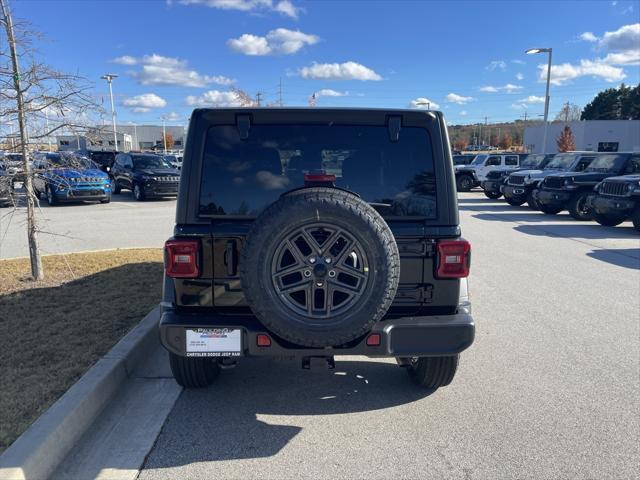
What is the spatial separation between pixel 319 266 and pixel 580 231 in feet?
38.7

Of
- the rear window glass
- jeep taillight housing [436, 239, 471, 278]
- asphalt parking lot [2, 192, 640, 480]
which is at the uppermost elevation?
the rear window glass

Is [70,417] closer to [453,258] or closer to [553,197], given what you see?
[453,258]

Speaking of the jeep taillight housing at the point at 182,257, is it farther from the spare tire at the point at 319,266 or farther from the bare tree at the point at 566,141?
the bare tree at the point at 566,141

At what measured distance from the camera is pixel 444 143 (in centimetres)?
319

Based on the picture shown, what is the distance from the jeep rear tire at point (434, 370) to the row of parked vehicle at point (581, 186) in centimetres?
1069

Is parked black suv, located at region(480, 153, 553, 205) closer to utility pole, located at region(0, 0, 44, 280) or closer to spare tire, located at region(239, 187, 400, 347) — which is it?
utility pole, located at region(0, 0, 44, 280)

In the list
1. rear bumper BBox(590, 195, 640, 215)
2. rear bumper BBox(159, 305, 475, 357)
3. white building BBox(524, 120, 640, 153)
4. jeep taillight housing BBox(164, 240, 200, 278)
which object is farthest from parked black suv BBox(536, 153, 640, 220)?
white building BBox(524, 120, 640, 153)

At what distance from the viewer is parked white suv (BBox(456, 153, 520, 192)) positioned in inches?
992

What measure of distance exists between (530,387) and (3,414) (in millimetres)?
3733

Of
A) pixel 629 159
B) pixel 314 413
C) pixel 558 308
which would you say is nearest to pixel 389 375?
pixel 314 413

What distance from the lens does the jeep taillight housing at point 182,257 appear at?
3.07 metres

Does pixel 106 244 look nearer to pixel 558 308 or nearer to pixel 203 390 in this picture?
pixel 203 390

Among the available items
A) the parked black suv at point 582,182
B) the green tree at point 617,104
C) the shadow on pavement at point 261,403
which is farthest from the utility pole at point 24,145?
the green tree at point 617,104

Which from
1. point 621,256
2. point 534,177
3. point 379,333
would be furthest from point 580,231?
point 379,333
